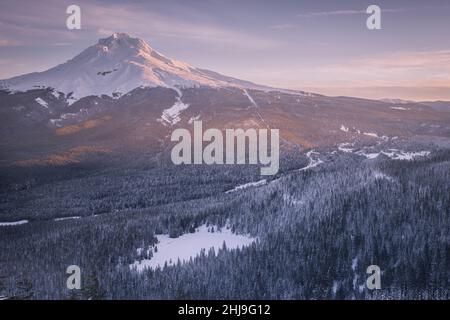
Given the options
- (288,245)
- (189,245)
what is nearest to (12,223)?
(189,245)

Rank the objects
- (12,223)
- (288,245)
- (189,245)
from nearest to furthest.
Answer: (288,245) → (189,245) → (12,223)

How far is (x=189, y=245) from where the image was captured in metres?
73.2

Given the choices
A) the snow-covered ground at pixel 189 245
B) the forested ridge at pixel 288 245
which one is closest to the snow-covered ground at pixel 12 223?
the forested ridge at pixel 288 245

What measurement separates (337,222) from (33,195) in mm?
116415

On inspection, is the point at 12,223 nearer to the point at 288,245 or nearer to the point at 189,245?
the point at 189,245

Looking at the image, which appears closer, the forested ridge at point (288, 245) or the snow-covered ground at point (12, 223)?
the forested ridge at point (288, 245)

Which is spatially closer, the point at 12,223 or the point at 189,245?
the point at 189,245

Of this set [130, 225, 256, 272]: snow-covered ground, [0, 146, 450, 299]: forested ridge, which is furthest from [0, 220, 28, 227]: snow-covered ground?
[130, 225, 256, 272]: snow-covered ground

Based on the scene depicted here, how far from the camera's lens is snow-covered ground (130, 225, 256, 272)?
217 feet

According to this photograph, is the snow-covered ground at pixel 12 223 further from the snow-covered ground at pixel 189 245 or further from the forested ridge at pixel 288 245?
the snow-covered ground at pixel 189 245

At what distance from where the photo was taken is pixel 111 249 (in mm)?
72875

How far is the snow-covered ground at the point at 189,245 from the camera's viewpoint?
2603 inches
